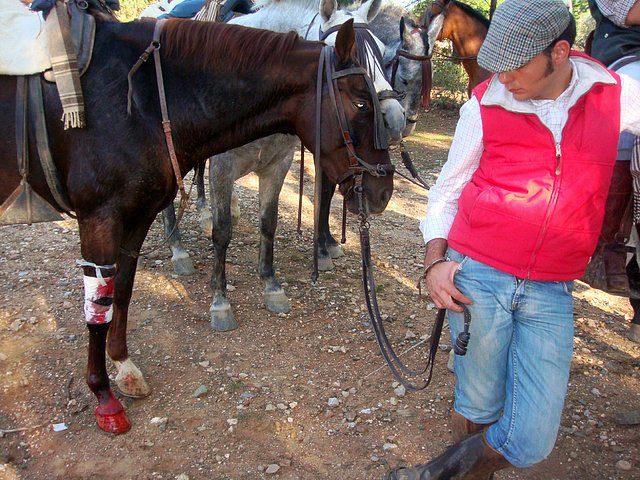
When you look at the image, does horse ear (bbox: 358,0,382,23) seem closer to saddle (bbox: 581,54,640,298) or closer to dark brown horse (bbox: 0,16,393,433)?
dark brown horse (bbox: 0,16,393,433)

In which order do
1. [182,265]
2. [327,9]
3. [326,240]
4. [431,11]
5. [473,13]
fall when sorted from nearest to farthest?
1. [327,9]
2. [182,265]
3. [326,240]
4. [431,11]
5. [473,13]

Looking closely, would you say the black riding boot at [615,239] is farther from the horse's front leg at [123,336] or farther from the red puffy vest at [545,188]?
the horse's front leg at [123,336]

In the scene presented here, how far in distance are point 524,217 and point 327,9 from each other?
2.43m

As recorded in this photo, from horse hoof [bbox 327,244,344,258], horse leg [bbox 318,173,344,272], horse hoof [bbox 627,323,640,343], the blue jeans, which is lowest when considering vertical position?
horse hoof [bbox 327,244,344,258]

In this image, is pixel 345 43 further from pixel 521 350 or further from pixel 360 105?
pixel 521 350

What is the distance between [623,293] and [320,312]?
91.4 inches

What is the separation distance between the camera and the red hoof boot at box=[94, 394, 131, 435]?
9.59 ft

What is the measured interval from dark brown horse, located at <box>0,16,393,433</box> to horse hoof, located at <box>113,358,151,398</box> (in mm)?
511

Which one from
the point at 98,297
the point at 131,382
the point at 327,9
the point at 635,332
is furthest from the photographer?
the point at 635,332

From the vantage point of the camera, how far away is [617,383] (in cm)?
354

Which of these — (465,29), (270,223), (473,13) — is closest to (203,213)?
(270,223)

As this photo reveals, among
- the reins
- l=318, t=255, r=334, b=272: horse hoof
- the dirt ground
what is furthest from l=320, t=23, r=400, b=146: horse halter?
l=318, t=255, r=334, b=272: horse hoof

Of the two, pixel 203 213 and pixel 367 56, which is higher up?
pixel 367 56

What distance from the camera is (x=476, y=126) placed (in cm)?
193
